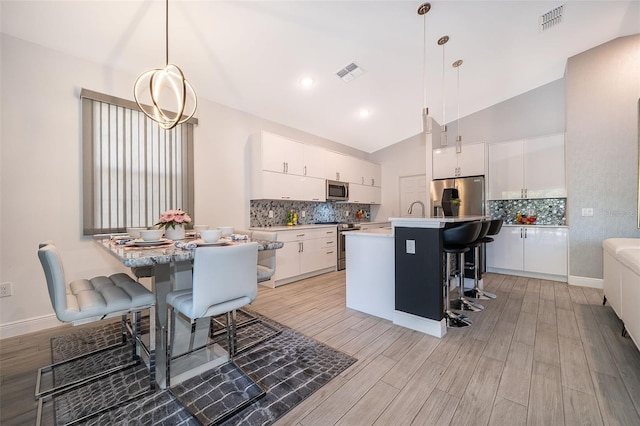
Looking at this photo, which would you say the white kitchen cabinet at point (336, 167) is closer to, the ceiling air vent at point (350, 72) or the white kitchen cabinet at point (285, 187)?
the white kitchen cabinet at point (285, 187)

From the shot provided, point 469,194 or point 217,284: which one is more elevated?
point 469,194

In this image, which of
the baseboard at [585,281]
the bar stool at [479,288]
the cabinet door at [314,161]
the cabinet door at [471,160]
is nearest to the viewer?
the bar stool at [479,288]

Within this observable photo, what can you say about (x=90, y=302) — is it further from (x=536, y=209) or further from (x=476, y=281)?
(x=536, y=209)

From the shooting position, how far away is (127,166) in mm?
2910

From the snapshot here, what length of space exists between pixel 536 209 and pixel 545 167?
769 mm

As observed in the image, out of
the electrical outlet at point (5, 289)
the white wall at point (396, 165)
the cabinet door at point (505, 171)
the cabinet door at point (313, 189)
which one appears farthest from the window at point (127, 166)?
the cabinet door at point (505, 171)

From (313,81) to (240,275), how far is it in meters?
2.97

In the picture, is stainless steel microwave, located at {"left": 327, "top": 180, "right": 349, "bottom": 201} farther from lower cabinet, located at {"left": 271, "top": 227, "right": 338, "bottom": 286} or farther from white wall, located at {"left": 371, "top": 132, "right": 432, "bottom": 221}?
white wall, located at {"left": 371, "top": 132, "right": 432, "bottom": 221}

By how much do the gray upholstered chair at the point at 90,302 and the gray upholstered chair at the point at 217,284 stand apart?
191 mm

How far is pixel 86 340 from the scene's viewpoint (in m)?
2.30

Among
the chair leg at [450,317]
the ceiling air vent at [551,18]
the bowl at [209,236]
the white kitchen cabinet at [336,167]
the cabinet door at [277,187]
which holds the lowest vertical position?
the chair leg at [450,317]

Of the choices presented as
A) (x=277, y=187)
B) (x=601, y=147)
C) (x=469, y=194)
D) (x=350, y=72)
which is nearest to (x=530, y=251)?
(x=469, y=194)

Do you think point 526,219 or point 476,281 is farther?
point 526,219

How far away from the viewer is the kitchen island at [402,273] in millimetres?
2284
